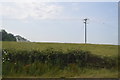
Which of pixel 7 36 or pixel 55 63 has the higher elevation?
pixel 7 36

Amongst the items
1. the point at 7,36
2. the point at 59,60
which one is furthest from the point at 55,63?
the point at 7,36

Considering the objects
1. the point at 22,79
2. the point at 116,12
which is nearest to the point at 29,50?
the point at 22,79

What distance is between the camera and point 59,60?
4.50 meters

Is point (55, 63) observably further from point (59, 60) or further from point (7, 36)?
point (7, 36)

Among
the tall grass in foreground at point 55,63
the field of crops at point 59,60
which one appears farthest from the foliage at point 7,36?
the tall grass in foreground at point 55,63

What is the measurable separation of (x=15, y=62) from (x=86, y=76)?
55.9 inches

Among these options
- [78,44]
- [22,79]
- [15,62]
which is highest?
[78,44]

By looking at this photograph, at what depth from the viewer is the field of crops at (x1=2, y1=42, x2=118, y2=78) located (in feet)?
14.3

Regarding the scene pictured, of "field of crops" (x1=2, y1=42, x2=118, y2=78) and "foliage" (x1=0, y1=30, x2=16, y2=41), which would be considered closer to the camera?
"field of crops" (x1=2, y1=42, x2=118, y2=78)

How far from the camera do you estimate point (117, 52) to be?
185 inches

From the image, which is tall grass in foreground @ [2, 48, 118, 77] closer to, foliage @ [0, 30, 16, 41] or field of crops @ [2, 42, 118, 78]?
field of crops @ [2, 42, 118, 78]

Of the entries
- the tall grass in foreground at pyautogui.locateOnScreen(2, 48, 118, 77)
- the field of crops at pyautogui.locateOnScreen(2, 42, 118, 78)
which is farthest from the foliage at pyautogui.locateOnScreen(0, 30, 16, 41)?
the tall grass in foreground at pyautogui.locateOnScreen(2, 48, 118, 77)

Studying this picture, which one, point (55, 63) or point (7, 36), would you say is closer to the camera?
point (55, 63)

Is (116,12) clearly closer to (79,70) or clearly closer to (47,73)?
(79,70)
